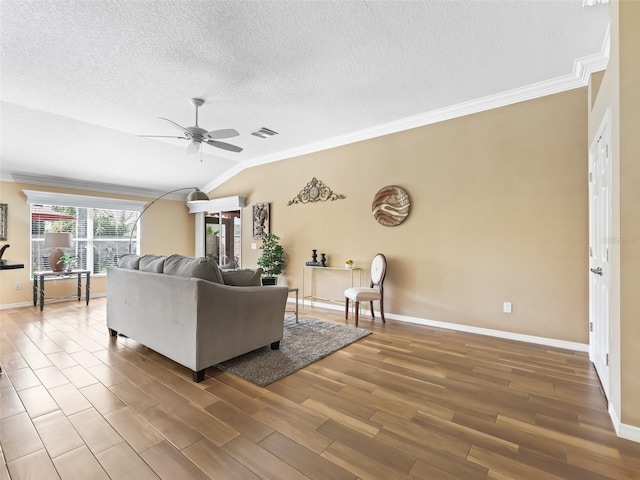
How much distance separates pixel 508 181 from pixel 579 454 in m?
2.77

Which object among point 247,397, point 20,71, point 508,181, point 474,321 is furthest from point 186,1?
point 474,321

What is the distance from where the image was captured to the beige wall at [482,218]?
3.22 m

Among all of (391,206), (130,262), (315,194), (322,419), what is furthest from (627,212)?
(130,262)

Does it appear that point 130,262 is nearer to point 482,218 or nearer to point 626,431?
point 482,218

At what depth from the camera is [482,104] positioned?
12.1 feet

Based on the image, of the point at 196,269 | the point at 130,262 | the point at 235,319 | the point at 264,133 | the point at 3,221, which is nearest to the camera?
the point at 196,269

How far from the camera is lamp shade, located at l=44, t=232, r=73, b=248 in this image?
207 inches

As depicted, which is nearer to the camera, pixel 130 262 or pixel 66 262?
pixel 130 262

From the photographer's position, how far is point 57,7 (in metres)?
2.18

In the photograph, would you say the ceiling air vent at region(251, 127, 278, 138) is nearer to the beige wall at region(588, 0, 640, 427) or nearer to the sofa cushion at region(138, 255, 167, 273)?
the sofa cushion at region(138, 255, 167, 273)

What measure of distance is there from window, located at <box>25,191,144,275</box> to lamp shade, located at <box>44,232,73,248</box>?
0.56 meters

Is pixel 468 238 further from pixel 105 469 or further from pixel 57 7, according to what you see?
pixel 57 7

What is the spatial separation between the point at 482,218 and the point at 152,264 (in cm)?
379

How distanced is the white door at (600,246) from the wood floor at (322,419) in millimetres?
235
